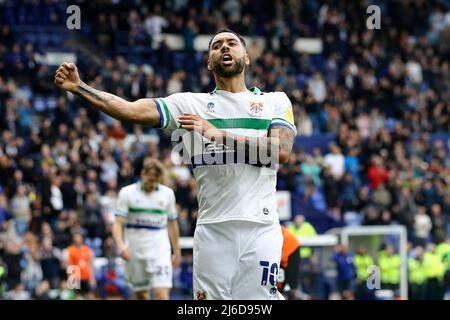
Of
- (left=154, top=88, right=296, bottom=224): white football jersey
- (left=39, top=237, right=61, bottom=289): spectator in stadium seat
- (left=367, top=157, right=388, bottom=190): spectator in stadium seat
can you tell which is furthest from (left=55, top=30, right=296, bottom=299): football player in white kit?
(left=367, top=157, right=388, bottom=190): spectator in stadium seat

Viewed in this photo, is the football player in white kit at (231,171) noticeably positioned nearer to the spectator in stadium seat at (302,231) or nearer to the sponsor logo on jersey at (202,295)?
the sponsor logo on jersey at (202,295)

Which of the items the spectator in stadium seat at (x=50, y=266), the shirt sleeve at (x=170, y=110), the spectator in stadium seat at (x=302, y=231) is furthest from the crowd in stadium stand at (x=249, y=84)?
the shirt sleeve at (x=170, y=110)

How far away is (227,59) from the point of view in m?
7.36

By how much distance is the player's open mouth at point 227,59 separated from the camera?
734 centimetres

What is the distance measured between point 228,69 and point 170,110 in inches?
19.9

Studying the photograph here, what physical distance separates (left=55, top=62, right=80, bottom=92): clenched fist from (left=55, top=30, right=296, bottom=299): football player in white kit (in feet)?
0.15

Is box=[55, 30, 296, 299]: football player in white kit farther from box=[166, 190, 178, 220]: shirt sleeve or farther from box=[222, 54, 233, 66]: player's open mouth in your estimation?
box=[166, 190, 178, 220]: shirt sleeve

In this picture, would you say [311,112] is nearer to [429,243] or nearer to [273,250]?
[429,243]

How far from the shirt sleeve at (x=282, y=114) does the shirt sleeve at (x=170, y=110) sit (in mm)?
648

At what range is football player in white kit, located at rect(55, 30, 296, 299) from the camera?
7.16 meters

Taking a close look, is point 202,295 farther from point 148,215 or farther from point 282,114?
point 148,215

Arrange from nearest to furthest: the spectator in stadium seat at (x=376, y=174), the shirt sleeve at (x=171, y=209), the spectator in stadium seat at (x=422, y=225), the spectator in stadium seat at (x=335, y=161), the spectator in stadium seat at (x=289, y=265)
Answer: the spectator in stadium seat at (x=289, y=265) → the shirt sleeve at (x=171, y=209) → the spectator in stadium seat at (x=422, y=225) → the spectator in stadium seat at (x=335, y=161) → the spectator in stadium seat at (x=376, y=174)

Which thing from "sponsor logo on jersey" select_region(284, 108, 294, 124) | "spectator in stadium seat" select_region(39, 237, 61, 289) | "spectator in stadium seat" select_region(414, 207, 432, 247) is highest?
"sponsor logo on jersey" select_region(284, 108, 294, 124)

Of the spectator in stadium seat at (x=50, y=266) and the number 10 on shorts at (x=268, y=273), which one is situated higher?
the number 10 on shorts at (x=268, y=273)
